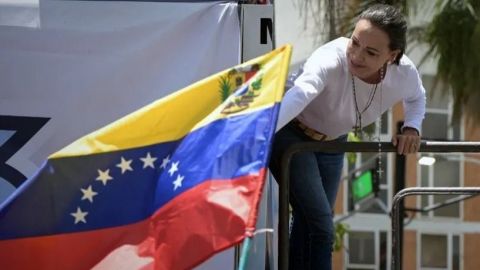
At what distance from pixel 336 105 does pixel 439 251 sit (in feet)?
62.4

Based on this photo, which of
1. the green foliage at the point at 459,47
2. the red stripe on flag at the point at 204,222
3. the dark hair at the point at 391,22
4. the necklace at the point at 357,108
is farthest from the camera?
the green foliage at the point at 459,47

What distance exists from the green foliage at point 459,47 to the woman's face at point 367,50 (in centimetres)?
944

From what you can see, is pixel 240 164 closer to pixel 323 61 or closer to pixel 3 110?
pixel 323 61

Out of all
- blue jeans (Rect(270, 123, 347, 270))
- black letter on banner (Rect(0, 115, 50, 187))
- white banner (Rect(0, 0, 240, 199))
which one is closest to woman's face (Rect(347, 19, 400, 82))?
blue jeans (Rect(270, 123, 347, 270))

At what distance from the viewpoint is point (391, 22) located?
3.60 meters

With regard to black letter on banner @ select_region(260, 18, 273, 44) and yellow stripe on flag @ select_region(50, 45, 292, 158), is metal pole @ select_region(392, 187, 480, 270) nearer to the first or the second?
black letter on banner @ select_region(260, 18, 273, 44)

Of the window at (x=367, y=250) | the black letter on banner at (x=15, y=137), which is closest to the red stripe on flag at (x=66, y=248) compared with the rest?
the black letter on banner at (x=15, y=137)

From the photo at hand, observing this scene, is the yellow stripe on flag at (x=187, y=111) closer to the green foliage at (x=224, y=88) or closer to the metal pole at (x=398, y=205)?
the green foliage at (x=224, y=88)

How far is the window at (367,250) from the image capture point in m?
21.7

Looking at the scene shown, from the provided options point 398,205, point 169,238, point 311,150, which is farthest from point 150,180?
point 398,205

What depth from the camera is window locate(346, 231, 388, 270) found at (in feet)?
71.1

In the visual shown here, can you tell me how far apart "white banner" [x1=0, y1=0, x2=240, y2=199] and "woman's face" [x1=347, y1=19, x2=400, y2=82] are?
1.93 ft

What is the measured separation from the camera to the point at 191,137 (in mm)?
3062

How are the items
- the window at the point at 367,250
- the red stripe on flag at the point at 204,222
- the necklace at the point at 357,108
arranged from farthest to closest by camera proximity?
1. the window at the point at 367,250
2. the necklace at the point at 357,108
3. the red stripe on flag at the point at 204,222
